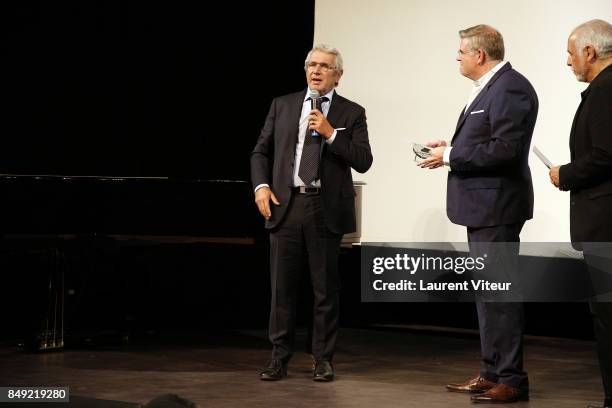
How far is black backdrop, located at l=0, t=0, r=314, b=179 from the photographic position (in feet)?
18.9

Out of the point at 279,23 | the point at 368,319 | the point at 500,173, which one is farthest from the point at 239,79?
the point at 500,173

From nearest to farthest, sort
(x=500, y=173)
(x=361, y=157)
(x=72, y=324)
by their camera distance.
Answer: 1. (x=500, y=173)
2. (x=361, y=157)
3. (x=72, y=324)

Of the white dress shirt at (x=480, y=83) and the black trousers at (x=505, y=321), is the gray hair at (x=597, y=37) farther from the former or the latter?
the black trousers at (x=505, y=321)

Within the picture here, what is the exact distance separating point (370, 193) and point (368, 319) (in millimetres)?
882

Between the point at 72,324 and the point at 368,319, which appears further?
the point at 368,319

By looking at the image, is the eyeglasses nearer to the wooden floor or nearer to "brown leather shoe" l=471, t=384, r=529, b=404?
the wooden floor

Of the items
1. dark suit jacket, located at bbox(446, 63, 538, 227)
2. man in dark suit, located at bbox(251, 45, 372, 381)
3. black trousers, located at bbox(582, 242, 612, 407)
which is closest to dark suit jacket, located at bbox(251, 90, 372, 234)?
man in dark suit, located at bbox(251, 45, 372, 381)

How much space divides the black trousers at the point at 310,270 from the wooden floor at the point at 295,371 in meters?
0.20

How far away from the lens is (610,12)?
5.31 meters

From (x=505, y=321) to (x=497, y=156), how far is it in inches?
26.5

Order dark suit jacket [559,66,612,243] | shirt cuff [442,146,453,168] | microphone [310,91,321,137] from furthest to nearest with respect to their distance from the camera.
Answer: microphone [310,91,321,137] < shirt cuff [442,146,453,168] < dark suit jacket [559,66,612,243]

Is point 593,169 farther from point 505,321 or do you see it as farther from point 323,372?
point 323,372

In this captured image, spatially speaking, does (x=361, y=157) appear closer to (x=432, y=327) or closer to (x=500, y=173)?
(x=500, y=173)

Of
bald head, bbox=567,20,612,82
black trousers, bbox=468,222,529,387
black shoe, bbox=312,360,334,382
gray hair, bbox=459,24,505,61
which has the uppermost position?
gray hair, bbox=459,24,505,61
